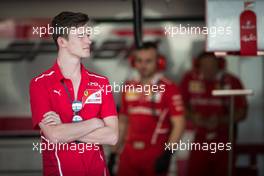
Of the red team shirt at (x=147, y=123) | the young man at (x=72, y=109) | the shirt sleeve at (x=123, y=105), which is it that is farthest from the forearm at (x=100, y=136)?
the red team shirt at (x=147, y=123)

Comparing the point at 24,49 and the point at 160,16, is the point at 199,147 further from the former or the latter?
the point at 24,49

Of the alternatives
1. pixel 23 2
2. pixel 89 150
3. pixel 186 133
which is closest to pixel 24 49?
pixel 23 2

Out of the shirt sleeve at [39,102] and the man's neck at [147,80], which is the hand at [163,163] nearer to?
the man's neck at [147,80]

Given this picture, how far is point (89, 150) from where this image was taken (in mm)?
3803

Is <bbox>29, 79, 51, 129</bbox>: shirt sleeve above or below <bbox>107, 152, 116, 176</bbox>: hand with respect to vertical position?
above

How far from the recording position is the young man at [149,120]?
468 cm

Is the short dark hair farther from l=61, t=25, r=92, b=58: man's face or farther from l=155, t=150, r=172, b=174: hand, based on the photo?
l=155, t=150, r=172, b=174: hand

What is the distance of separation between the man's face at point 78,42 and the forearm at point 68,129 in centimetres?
35

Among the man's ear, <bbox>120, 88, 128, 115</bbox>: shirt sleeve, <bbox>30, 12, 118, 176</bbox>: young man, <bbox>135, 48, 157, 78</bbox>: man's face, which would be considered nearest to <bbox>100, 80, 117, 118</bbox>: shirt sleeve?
<bbox>30, 12, 118, 176</bbox>: young man

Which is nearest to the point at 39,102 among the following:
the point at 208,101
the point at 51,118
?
the point at 51,118

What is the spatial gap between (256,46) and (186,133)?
3.17ft

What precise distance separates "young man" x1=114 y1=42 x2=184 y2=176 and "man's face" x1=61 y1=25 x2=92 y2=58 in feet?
2.41

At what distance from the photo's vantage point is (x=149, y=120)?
16.2 feet

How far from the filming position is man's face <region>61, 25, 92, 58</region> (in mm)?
3811
